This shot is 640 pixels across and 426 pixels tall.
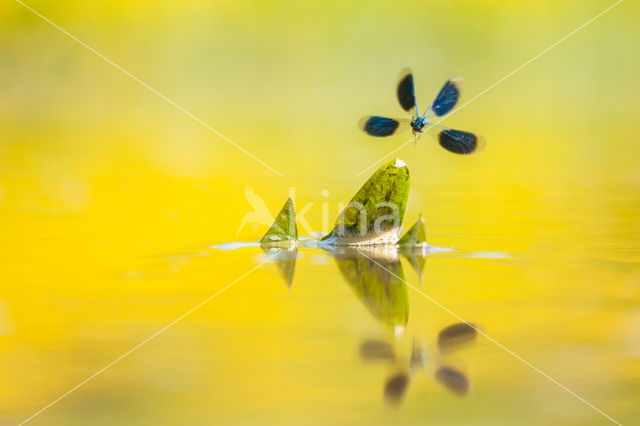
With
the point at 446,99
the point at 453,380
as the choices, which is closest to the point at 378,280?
the point at 446,99

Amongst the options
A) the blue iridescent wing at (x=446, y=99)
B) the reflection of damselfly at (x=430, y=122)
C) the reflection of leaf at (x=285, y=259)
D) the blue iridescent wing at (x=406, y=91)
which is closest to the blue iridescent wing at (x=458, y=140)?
the reflection of damselfly at (x=430, y=122)

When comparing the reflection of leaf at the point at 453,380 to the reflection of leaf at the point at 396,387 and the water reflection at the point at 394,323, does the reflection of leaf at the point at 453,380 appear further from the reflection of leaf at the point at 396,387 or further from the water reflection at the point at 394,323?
the reflection of leaf at the point at 396,387

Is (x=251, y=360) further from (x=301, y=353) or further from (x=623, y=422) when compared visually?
(x=623, y=422)

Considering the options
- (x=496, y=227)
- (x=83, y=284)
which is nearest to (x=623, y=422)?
(x=83, y=284)

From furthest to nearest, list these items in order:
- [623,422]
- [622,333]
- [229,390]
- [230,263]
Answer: [230,263] < [622,333] < [229,390] < [623,422]

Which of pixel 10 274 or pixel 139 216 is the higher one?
pixel 139 216

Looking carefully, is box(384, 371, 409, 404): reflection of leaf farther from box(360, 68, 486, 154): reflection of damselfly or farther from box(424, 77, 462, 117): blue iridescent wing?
box(424, 77, 462, 117): blue iridescent wing

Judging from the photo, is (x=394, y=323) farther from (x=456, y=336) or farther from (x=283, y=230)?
(x=283, y=230)
